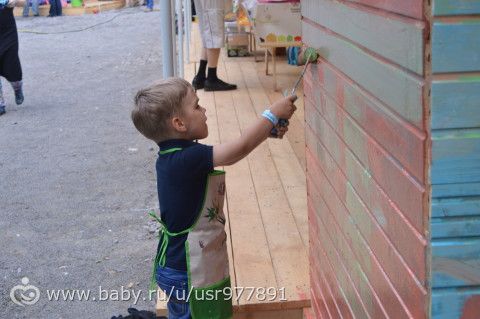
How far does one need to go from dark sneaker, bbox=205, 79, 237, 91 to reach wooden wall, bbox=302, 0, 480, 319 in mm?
4477

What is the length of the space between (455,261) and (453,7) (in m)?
0.45

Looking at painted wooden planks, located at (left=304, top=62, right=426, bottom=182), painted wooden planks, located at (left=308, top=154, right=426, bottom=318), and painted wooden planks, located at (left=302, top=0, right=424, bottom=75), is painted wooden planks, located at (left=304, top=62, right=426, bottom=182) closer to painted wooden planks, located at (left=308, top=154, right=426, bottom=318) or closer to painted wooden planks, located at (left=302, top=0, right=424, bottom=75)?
painted wooden planks, located at (left=302, top=0, right=424, bottom=75)

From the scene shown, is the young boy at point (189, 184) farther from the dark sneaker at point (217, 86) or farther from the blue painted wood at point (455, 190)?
the dark sneaker at point (217, 86)

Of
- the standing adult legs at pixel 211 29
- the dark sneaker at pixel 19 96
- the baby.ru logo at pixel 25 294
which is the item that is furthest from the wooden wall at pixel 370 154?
the dark sneaker at pixel 19 96

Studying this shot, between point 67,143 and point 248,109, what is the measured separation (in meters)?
2.04

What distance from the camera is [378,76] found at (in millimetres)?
1461

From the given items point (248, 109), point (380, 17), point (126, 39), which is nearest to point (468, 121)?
point (380, 17)

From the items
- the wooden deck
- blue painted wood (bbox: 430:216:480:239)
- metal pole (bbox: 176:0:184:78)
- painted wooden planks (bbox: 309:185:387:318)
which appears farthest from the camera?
metal pole (bbox: 176:0:184:78)

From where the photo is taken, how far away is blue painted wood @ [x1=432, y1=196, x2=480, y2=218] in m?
1.23

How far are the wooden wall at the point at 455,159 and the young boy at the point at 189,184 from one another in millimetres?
960

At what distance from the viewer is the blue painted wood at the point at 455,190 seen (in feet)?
4.02

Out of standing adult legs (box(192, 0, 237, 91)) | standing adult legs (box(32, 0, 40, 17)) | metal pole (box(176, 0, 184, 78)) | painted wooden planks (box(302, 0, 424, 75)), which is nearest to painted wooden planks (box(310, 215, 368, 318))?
painted wooden planks (box(302, 0, 424, 75))

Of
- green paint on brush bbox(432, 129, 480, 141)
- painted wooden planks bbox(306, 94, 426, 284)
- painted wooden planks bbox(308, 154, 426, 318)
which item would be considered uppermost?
green paint on brush bbox(432, 129, 480, 141)

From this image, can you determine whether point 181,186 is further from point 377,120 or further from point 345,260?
point 377,120
